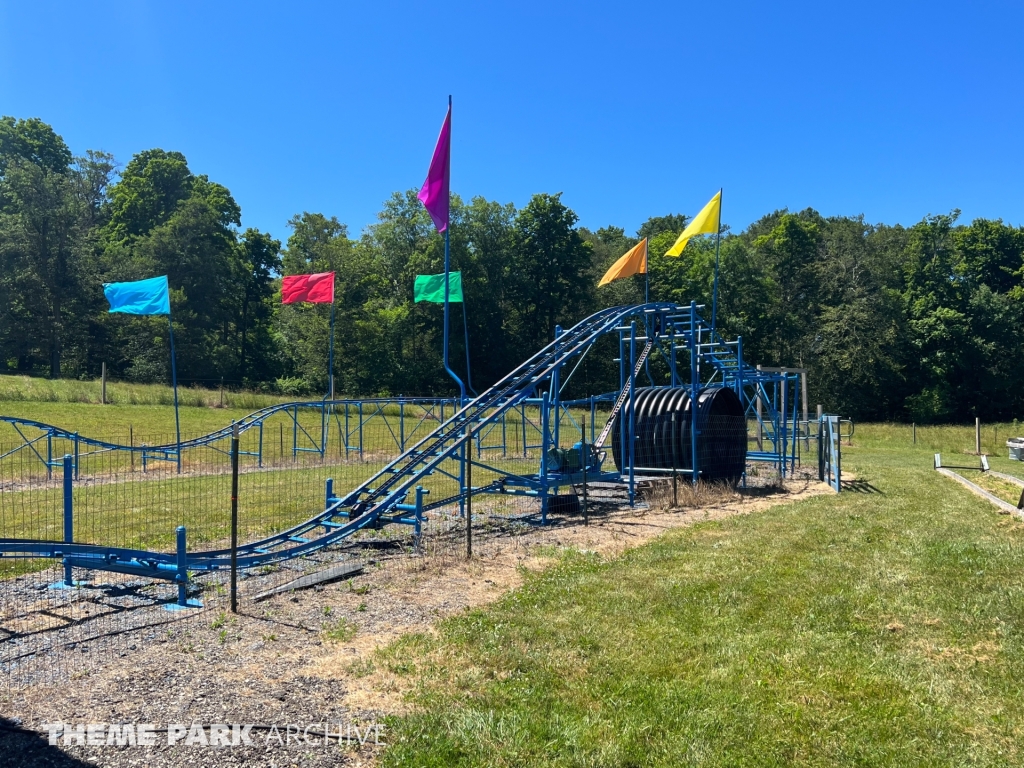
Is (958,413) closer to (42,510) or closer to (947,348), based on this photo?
(947,348)

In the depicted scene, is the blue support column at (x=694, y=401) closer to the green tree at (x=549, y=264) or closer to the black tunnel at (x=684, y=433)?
the black tunnel at (x=684, y=433)

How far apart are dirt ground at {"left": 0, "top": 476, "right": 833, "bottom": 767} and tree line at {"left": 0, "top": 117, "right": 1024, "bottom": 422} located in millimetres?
43688

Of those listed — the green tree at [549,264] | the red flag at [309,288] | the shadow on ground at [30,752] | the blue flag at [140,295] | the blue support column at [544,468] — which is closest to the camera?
the shadow on ground at [30,752]

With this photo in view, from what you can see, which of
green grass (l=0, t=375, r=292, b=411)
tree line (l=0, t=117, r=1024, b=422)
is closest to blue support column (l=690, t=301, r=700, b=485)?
green grass (l=0, t=375, r=292, b=411)

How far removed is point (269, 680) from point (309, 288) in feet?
71.6

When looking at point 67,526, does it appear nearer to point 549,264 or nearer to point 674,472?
point 674,472

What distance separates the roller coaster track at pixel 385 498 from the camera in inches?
283

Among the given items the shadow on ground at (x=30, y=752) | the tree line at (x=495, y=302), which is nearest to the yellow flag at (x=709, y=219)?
the shadow on ground at (x=30, y=752)

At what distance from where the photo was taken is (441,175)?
1320 centimetres

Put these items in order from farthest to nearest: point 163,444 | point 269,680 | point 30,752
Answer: point 163,444, point 269,680, point 30,752

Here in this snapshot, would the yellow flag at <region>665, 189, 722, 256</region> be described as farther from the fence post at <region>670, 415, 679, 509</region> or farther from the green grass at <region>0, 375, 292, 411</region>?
the green grass at <region>0, 375, 292, 411</region>

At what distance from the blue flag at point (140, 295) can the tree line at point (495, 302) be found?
98.2 ft

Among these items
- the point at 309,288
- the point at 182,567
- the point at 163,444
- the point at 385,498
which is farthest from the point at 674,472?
the point at 309,288

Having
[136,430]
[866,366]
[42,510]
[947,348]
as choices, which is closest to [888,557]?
[42,510]
